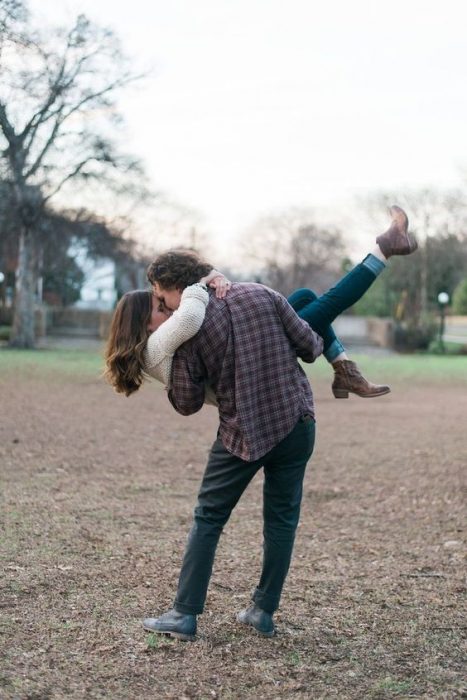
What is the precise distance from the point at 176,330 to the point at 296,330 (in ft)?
1.65

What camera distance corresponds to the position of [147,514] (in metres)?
6.42

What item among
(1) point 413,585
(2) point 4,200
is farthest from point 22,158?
(1) point 413,585

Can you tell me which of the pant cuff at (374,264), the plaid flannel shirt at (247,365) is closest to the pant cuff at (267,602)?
the plaid flannel shirt at (247,365)

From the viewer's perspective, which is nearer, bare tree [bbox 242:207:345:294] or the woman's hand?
the woman's hand

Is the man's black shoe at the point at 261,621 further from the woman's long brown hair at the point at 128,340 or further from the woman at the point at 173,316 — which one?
the woman's long brown hair at the point at 128,340

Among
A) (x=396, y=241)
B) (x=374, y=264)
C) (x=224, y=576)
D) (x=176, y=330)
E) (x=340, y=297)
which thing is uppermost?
(x=396, y=241)

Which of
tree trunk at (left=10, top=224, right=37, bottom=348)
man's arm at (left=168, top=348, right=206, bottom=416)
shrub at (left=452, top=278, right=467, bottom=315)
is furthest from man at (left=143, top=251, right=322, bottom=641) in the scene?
shrub at (left=452, top=278, right=467, bottom=315)

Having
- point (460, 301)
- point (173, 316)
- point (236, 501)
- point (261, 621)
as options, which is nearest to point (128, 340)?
point (173, 316)

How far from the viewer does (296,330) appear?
349cm

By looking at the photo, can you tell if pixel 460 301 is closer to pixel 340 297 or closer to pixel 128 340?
pixel 340 297

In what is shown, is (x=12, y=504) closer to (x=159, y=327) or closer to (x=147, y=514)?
(x=147, y=514)

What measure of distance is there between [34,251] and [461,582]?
3222cm

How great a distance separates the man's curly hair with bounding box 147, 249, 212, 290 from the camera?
3.48 meters

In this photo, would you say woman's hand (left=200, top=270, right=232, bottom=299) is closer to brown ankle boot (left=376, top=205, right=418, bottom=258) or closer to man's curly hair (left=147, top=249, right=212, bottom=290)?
man's curly hair (left=147, top=249, right=212, bottom=290)
